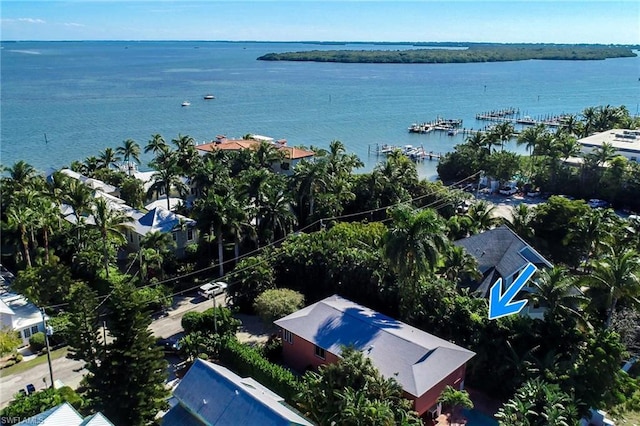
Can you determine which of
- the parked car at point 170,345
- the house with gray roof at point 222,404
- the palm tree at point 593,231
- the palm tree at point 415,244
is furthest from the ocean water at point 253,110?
the house with gray roof at point 222,404

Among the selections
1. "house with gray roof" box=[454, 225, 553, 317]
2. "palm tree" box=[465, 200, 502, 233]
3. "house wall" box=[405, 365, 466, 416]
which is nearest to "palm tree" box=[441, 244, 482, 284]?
"house with gray roof" box=[454, 225, 553, 317]

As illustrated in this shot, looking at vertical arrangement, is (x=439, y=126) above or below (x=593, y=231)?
below

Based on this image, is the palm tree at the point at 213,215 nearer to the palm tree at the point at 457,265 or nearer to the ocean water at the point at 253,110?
the palm tree at the point at 457,265

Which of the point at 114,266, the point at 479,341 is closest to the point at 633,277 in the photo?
the point at 479,341

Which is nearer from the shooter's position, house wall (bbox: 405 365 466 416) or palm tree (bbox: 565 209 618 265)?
house wall (bbox: 405 365 466 416)

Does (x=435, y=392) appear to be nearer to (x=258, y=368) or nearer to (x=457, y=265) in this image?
(x=258, y=368)
